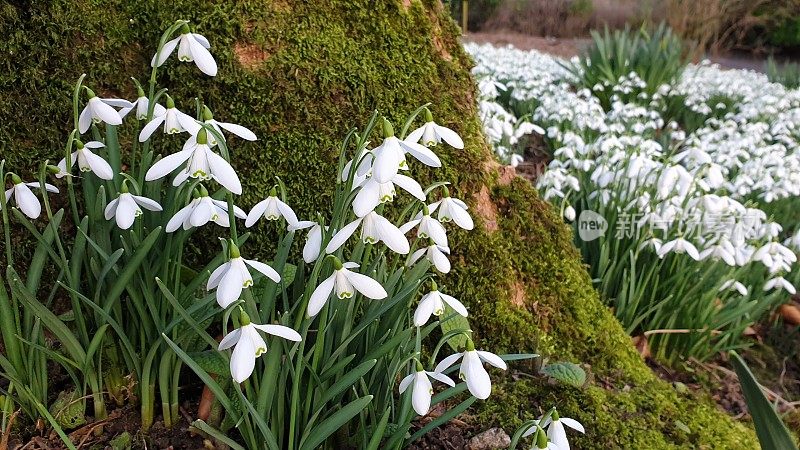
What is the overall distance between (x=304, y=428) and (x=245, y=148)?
0.79m

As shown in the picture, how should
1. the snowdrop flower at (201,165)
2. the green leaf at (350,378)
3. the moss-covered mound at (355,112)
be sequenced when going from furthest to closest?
the moss-covered mound at (355,112) → the green leaf at (350,378) → the snowdrop flower at (201,165)

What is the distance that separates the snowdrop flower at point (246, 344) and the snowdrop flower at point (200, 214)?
0.22m

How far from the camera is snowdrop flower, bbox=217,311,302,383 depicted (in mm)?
968

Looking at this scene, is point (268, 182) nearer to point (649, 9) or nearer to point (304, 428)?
point (304, 428)

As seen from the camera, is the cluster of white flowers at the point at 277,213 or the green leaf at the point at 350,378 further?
the green leaf at the point at 350,378

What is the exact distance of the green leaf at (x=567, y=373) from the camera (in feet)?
5.57

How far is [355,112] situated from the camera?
5.92ft

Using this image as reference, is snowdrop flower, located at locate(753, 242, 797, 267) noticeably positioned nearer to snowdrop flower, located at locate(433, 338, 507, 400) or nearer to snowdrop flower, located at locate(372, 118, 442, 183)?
snowdrop flower, located at locate(433, 338, 507, 400)

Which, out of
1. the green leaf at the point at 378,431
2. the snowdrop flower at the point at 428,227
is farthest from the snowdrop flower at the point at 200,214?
the green leaf at the point at 378,431

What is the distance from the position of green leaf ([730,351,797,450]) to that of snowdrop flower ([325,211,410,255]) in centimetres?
62

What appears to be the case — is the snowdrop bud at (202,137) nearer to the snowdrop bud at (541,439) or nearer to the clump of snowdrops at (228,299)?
the clump of snowdrops at (228,299)

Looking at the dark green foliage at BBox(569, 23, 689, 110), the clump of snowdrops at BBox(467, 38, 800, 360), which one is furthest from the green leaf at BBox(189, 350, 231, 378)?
the dark green foliage at BBox(569, 23, 689, 110)

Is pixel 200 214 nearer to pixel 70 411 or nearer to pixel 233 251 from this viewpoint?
pixel 233 251

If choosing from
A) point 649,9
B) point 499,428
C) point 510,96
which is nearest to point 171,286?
point 499,428
